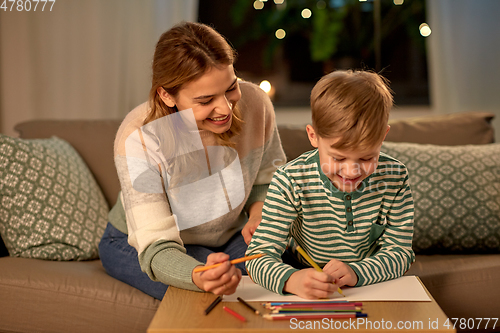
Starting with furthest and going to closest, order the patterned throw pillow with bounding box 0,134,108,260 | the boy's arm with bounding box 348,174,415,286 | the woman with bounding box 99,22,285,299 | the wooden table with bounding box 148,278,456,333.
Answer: the patterned throw pillow with bounding box 0,134,108,260 → the woman with bounding box 99,22,285,299 → the boy's arm with bounding box 348,174,415,286 → the wooden table with bounding box 148,278,456,333

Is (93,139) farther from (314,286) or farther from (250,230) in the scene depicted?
(314,286)

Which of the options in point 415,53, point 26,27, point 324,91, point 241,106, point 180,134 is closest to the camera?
point 324,91

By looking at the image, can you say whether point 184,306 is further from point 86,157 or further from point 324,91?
point 86,157

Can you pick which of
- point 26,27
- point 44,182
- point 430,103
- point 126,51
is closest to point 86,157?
point 44,182

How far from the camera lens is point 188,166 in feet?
3.82

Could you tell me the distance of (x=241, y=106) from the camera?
→ 128 centimetres

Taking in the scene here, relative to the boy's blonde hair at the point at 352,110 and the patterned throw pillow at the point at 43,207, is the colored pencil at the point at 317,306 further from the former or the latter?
the patterned throw pillow at the point at 43,207

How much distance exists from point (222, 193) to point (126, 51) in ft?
5.08

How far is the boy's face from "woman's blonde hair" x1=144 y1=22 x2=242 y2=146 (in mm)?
308

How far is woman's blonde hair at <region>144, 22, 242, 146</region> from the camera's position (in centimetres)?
103

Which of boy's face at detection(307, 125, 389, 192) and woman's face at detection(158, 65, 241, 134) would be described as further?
woman's face at detection(158, 65, 241, 134)

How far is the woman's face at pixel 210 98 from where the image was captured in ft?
3.43

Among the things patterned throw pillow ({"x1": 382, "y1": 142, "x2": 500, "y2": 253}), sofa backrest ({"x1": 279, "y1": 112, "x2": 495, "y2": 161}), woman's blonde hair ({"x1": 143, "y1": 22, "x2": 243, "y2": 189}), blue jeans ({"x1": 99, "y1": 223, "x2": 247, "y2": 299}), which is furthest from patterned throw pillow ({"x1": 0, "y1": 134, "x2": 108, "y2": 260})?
patterned throw pillow ({"x1": 382, "y1": 142, "x2": 500, "y2": 253})

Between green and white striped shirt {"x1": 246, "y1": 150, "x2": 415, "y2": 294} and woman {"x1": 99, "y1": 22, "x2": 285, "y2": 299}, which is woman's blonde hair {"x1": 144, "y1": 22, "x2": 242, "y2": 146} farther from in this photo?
green and white striped shirt {"x1": 246, "y1": 150, "x2": 415, "y2": 294}
